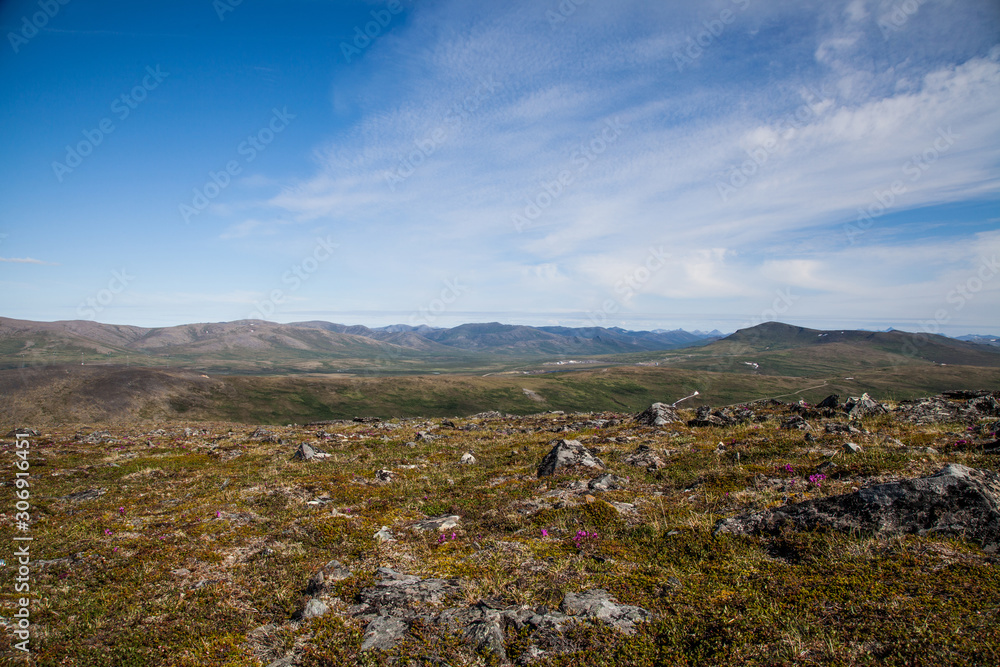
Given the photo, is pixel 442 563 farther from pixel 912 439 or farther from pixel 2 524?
pixel 912 439

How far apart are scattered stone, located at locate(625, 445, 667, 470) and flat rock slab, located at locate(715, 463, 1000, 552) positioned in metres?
8.49

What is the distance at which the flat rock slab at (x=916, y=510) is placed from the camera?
9414 mm

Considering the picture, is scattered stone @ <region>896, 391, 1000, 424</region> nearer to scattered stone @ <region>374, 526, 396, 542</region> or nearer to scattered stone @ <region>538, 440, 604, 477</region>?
scattered stone @ <region>538, 440, 604, 477</region>

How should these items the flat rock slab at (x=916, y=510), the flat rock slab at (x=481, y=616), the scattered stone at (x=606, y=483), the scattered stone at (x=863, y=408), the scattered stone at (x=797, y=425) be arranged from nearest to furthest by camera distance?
the flat rock slab at (x=481, y=616), the flat rock slab at (x=916, y=510), the scattered stone at (x=606, y=483), the scattered stone at (x=797, y=425), the scattered stone at (x=863, y=408)

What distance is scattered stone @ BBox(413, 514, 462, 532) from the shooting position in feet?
47.6

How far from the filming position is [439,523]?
14984mm

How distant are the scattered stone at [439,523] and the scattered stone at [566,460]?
234 inches

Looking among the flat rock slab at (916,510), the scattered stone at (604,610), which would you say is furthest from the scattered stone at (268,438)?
the flat rock slab at (916,510)

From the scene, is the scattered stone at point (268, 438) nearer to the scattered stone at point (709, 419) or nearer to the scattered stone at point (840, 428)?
the scattered stone at point (709, 419)

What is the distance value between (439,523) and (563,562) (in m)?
5.65

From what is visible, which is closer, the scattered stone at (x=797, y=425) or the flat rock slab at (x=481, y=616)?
the flat rock slab at (x=481, y=616)

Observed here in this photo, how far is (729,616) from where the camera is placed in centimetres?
780

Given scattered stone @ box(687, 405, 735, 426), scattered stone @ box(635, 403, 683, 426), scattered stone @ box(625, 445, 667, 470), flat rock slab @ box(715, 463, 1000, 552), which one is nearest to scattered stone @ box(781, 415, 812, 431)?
scattered stone @ box(687, 405, 735, 426)

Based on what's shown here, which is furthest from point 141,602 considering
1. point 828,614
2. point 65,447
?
point 65,447
